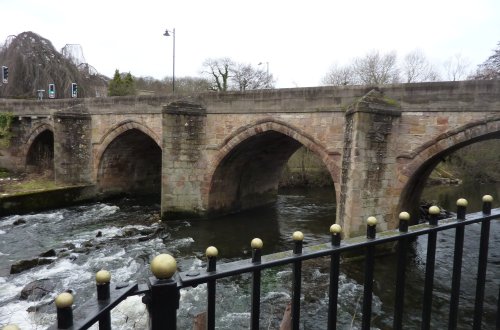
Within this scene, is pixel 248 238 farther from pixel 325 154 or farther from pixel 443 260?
pixel 443 260

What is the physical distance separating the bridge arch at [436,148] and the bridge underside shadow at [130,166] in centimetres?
1137

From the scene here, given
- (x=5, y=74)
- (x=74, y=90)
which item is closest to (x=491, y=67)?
(x=74, y=90)

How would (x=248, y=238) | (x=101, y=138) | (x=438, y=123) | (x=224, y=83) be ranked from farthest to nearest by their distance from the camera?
(x=224, y=83) → (x=101, y=138) → (x=248, y=238) → (x=438, y=123)

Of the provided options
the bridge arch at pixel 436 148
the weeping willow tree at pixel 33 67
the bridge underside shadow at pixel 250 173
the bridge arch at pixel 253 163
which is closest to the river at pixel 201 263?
the bridge underside shadow at pixel 250 173

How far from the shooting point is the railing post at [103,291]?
1.17m

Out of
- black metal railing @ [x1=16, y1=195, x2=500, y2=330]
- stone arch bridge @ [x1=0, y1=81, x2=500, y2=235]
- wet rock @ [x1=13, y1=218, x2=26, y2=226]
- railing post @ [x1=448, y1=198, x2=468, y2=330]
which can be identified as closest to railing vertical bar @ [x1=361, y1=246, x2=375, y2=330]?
black metal railing @ [x1=16, y1=195, x2=500, y2=330]

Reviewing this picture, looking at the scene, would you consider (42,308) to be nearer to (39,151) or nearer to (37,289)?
(37,289)

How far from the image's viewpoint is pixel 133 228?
12.4m

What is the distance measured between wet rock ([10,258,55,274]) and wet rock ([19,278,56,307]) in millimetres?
1026

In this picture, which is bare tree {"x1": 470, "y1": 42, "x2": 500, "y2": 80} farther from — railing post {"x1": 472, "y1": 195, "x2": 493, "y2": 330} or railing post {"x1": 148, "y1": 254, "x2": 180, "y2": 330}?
railing post {"x1": 148, "y1": 254, "x2": 180, "y2": 330}

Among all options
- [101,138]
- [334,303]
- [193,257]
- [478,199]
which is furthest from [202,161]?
[478,199]

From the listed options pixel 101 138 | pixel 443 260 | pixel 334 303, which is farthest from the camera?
pixel 101 138

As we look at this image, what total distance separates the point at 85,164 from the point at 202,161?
667 centimetres

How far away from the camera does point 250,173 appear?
15.7m
